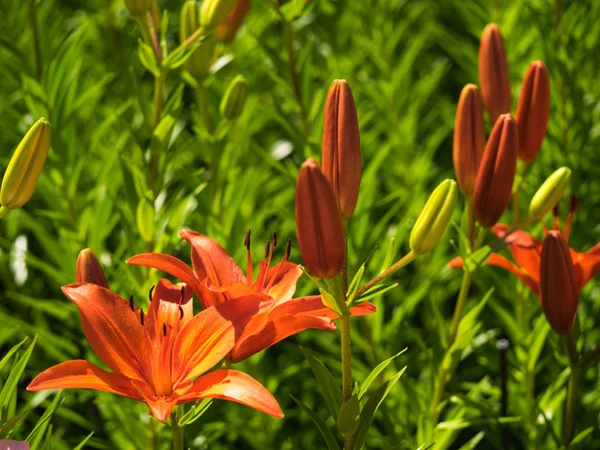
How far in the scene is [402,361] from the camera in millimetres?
851

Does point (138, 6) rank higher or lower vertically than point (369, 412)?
higher

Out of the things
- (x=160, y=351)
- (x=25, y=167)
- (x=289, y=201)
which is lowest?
(x=289, y=201)

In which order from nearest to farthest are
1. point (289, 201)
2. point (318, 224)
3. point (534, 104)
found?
point (318, 224), point (534, 104), point (289, 201)

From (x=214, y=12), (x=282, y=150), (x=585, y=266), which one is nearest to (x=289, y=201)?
(x=282, y=150)

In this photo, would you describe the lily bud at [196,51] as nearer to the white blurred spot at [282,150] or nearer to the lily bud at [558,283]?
the white blurred spot at [282,150]

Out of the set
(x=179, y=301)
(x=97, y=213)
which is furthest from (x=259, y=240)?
(x=179, y=301)

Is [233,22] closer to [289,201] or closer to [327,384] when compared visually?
[289,201]

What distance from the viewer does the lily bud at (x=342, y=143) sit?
52cm

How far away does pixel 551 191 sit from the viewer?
2.10 ft

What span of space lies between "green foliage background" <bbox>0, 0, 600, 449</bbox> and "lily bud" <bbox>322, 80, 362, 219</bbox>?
0.38 ft

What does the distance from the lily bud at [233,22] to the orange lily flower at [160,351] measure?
0.38m

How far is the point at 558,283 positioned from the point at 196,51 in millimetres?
413

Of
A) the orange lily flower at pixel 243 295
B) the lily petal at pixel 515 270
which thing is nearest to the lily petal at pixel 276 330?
the orange lily flower at pixel 243 295

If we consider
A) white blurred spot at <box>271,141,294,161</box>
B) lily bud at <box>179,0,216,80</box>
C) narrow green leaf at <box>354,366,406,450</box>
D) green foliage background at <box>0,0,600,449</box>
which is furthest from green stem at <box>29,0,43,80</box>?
narrow green leaf at <box>354,366,406,450</box>
